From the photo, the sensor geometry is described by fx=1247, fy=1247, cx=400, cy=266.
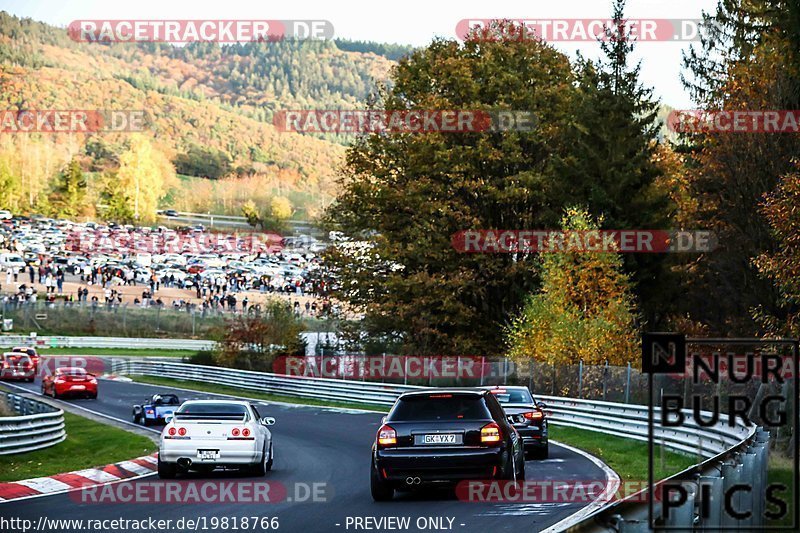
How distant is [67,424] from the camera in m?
37.5

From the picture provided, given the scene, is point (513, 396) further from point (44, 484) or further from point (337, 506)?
point (337, 506)

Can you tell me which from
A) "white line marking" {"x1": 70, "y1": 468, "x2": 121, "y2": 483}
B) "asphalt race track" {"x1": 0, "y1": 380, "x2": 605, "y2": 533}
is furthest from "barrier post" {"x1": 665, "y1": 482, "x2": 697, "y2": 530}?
"white line marking" {"x1": 70, "y1": 468, "x2": 121, "y2": 483}

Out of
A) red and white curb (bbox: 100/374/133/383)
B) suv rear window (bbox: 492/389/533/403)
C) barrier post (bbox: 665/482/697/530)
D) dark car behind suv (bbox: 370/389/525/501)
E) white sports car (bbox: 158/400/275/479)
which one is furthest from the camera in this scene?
red and white curb (bbox: 100/374/133/383)

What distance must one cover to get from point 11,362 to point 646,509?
60327 millimetres

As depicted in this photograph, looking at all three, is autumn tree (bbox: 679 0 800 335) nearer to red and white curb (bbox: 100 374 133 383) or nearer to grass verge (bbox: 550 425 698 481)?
grass verge (bbox: 550 425 698 481)

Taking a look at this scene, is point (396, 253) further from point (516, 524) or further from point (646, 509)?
point (646, 509)

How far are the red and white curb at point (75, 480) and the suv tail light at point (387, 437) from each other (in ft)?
15.4

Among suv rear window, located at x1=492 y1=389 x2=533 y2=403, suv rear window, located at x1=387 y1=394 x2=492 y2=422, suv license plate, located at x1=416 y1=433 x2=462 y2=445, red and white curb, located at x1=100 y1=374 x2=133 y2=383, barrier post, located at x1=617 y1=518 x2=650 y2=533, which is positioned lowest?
red and white curb, located at x1=100 y1=374 x2=133 y2=383

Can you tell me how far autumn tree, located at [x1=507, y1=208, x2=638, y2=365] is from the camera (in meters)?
45.2

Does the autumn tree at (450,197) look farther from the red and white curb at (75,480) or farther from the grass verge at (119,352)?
the red and white curb at (75,480)

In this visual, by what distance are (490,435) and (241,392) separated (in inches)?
1685

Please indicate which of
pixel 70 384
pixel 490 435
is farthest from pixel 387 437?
pixel 70 384

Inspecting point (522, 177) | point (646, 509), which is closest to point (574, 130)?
point (522, 177)

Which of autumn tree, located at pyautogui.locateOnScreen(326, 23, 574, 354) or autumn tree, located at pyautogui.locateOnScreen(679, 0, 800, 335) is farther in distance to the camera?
autumn tree, located at pyautogui.locateOnScreen(326, 23, 574, 354)
